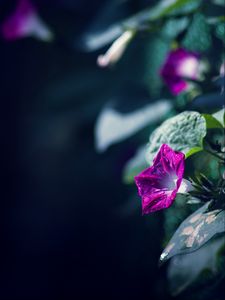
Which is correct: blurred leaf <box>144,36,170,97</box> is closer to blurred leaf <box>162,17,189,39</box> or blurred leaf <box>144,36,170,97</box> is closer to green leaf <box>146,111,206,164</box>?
blurred leaf <box>162,17,189,39</box>

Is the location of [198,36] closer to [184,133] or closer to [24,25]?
[184,133]

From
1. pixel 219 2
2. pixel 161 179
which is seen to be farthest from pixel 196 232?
pixel 219 2

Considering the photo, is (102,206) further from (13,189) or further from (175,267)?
(175,267)

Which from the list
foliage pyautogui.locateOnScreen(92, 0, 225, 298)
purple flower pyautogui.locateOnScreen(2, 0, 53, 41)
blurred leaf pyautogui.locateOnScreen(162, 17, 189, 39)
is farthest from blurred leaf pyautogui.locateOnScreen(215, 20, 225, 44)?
purple flower pyautogui.locateOnScreen(2, 0, 53, 41)

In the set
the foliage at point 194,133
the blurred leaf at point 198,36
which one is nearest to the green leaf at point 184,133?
the foliage at point 194,133

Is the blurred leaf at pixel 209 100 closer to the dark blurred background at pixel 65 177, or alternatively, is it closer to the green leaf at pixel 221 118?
the green leaf at pixel 221 118

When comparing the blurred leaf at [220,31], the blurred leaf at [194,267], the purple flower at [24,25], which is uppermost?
the purple flower at [24,25]
